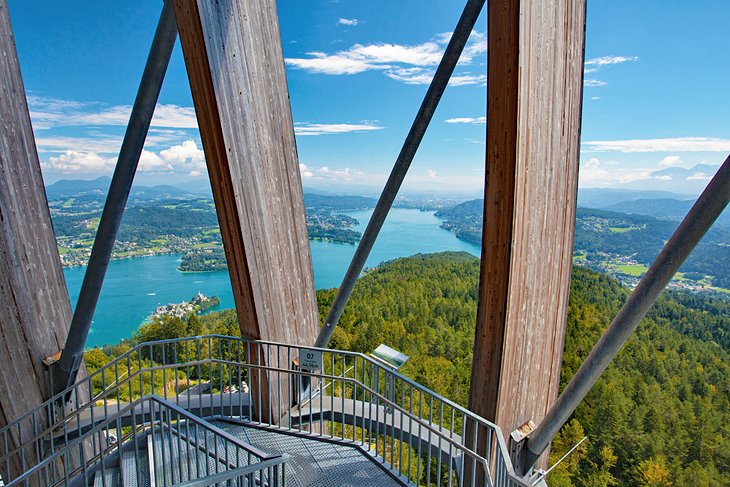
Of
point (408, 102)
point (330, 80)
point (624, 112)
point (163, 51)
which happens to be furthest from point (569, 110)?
point (330, 80)

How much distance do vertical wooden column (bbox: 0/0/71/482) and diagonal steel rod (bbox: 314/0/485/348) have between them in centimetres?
362

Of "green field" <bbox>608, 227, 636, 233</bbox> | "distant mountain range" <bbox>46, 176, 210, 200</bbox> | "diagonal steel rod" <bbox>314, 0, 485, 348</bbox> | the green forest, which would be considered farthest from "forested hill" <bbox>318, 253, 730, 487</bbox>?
"distant mountain range" <bbox>46, 176, 210, 200</bbox>

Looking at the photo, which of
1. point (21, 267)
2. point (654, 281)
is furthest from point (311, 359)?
point (21, 267)

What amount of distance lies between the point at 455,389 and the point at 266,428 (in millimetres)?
8545

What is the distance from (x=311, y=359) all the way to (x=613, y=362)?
8513mm

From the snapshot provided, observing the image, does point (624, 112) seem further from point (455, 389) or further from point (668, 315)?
point (455, 389)

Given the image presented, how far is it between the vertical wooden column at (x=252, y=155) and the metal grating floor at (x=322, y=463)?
66 centimetres

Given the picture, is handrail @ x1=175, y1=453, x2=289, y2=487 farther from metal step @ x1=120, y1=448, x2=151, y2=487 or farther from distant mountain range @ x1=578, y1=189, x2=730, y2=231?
distant mountain range @ x1=578, y1=189, x2=730, y2=231

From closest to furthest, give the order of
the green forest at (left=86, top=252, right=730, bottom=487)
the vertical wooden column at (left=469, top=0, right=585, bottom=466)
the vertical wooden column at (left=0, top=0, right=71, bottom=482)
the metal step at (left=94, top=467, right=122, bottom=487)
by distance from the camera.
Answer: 1. the vertical wooden column at (left=469, top=0, right=585, bottom=466)
2. the metal step at (left=94, top=467, right=122, bottom=487)
3. the vertical wooden column at (left=0, top=0, right=71, bottom=482)
4. the green forest at (left=86, top=252, right=730, bottom=487)

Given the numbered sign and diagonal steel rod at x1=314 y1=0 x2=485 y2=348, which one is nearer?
diagonal steel rod at x1=314 y1=0 x2=485 y2=348

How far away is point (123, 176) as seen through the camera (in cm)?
457

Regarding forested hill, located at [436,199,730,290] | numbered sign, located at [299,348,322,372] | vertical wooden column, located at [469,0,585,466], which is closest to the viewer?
vertical wooden column, located at [469,0,585,466]

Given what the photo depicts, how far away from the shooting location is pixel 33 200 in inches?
213

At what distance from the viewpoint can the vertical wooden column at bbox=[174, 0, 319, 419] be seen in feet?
14.3
